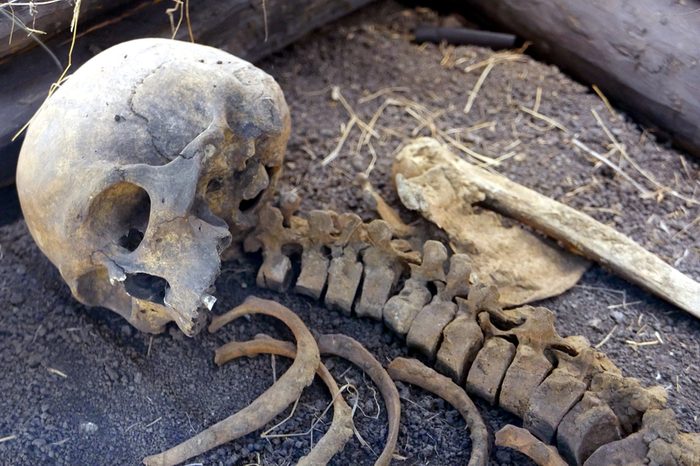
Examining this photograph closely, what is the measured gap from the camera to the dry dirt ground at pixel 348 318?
2.41 metres

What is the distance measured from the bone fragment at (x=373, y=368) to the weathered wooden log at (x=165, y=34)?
1.25m

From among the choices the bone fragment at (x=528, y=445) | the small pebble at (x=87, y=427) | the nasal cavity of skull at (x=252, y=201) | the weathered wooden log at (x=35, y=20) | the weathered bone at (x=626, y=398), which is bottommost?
the small pebble at (x=87, y=427)

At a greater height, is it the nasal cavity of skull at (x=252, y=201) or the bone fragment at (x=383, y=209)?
the nasal cavity of skull at (x=252, y=201)

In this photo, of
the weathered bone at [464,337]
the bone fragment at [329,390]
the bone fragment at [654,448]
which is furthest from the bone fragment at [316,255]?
the bone fragment at [654,448]

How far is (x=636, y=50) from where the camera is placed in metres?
3.29

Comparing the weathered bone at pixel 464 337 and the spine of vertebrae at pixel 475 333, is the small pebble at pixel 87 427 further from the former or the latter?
the weathered bone at pixel 464 337

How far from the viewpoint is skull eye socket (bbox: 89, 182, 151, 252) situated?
2.30 m

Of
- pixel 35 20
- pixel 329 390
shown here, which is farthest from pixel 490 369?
pixel 35 20

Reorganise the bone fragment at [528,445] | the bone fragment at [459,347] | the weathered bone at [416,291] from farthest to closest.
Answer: the weathered bone at [416,291]
the bone fragment at [459,347]
the bone fragment at [528,445]

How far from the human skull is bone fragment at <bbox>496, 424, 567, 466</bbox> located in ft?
2.85

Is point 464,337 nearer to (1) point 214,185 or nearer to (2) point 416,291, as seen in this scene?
(2) point 416,291

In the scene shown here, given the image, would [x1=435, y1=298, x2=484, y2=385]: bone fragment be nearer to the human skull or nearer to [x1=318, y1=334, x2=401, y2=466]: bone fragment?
[x1=318, y1=334, x2=401, y2=466]: bone fragment

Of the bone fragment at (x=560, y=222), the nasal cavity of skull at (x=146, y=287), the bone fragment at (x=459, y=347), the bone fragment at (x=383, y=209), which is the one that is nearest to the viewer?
the nasal cavity of skull at (x=146, y=287)

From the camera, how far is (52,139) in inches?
91.1
